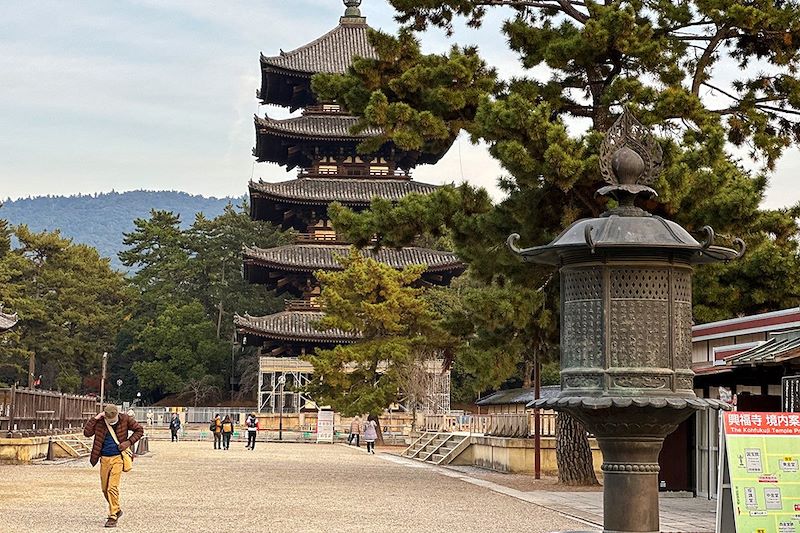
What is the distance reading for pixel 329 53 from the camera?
63.2 meters

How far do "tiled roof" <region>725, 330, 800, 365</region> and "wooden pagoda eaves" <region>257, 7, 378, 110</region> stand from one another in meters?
47.4

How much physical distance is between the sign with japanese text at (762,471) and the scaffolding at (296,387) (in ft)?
130

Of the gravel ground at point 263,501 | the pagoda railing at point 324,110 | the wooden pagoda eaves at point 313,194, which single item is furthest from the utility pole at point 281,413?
the gravel ground at point 263,501

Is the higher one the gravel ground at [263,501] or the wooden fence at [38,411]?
the wooden fence at [38,411]

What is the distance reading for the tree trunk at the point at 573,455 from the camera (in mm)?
24094

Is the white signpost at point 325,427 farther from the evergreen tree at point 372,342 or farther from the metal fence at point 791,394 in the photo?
the metal fence at point 791,394

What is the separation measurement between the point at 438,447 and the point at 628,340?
89.5ft

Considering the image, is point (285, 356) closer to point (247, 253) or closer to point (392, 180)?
point (247, 253)

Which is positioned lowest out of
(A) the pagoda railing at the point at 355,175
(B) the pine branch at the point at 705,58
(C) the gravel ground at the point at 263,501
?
(C) the gravel ground at the point at 263,501

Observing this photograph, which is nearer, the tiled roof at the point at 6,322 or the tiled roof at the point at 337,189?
the tiled roof at the point at 6,322

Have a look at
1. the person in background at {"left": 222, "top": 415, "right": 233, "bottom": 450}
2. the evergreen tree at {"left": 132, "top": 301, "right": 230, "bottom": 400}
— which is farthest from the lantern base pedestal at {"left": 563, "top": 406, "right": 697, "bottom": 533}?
the evergreen tree at {"left": 132, "top": 301, "right": 230, "bottom": 400}

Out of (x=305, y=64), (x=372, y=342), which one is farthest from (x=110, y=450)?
(x=305, y=64)

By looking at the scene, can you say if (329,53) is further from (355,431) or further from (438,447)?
(438,447)

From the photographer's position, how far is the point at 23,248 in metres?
79.4
